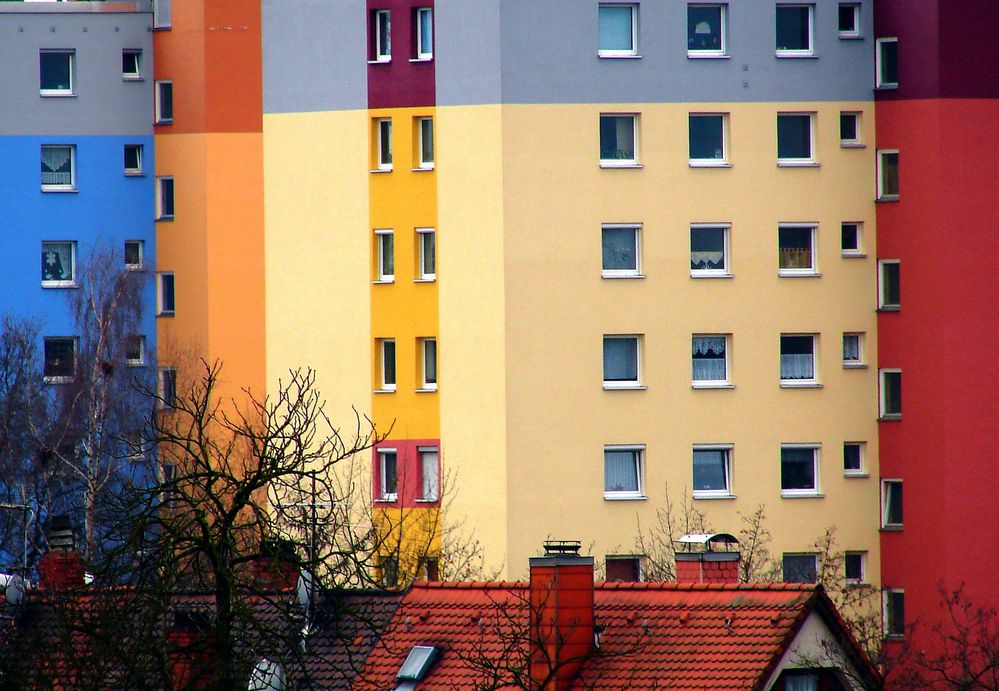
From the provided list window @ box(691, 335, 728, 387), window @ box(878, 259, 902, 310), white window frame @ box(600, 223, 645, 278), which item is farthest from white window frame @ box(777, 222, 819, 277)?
white window frame @ box(600, 223, 645, 278)

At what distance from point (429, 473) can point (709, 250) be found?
8850 millimetres

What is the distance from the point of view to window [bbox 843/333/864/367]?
52.7 meters

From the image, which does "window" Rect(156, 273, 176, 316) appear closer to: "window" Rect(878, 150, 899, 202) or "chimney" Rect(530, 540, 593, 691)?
"window" Rect(878, 150, 899, 202)

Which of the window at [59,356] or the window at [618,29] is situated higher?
the window at [618,29]

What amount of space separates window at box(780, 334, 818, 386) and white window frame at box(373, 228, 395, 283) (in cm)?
988

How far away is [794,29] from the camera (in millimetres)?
52406

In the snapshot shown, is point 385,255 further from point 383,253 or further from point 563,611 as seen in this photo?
point 563,611

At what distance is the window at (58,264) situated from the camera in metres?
59.1

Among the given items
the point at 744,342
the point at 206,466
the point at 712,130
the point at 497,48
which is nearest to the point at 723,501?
the point at 744,342

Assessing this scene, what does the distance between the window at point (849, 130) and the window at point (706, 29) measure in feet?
11.3

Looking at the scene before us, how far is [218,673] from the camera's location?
63.3ft

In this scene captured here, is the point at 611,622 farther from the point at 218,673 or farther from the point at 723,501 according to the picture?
the point at 723,501

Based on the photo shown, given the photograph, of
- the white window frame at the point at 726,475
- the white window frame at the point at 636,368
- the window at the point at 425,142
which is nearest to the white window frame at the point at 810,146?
the white window frame at the point at 636,368

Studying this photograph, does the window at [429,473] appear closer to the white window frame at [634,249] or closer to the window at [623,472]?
the window at [623,472]
